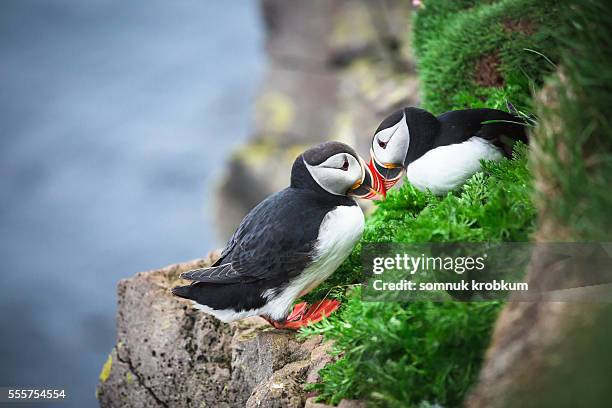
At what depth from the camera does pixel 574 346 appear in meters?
1.66

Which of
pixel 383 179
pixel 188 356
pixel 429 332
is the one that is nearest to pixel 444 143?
pixel 383 179

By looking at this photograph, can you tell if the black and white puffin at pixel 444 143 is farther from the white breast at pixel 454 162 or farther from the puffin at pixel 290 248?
the puffin at pixel 290 248

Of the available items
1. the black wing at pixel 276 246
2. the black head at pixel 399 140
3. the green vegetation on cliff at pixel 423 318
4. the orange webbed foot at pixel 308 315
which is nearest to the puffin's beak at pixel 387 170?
the black head at pixel 399 140

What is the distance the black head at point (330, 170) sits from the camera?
9.79ft

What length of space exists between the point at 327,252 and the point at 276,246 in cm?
22

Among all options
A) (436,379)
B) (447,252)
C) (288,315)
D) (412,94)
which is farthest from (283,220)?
(412,94)

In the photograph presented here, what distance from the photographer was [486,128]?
3.09m

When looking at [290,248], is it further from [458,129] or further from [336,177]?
[458,129]

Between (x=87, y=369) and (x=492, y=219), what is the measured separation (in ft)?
25.5

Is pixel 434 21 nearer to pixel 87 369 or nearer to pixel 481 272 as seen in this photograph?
pixel 481 272

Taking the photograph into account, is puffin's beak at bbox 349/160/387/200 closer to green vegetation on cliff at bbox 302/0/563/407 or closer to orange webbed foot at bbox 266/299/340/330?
green vegetation on cliff at bbox 302/0/563/407

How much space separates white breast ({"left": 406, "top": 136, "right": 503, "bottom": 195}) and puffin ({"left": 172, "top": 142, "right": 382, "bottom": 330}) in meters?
0.32

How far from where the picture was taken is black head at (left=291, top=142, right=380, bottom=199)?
2.98 m

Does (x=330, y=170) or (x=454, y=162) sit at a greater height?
(x=330, y=170)
